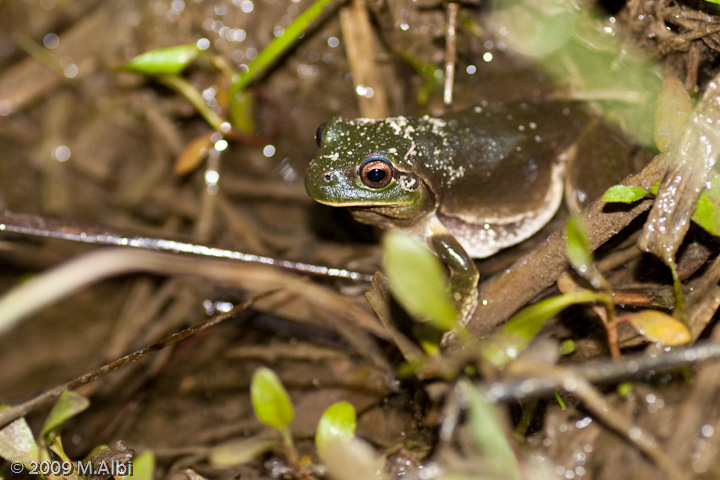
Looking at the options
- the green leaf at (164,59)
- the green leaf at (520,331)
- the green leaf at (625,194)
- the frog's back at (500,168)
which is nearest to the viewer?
the green leaf at (520,331)

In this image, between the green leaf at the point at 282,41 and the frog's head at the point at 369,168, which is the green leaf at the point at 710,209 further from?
the green leaf at the point at 282,41

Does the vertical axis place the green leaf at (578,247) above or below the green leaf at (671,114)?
below

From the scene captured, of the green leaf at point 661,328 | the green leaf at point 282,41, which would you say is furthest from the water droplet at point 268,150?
the green leaf at point 661,328

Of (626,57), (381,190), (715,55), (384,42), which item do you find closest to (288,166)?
(384,42)

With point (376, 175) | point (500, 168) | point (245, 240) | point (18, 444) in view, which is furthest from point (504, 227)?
point (18, 444)

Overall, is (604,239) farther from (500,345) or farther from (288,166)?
(288,166)

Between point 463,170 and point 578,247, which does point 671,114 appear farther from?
point 463,170
